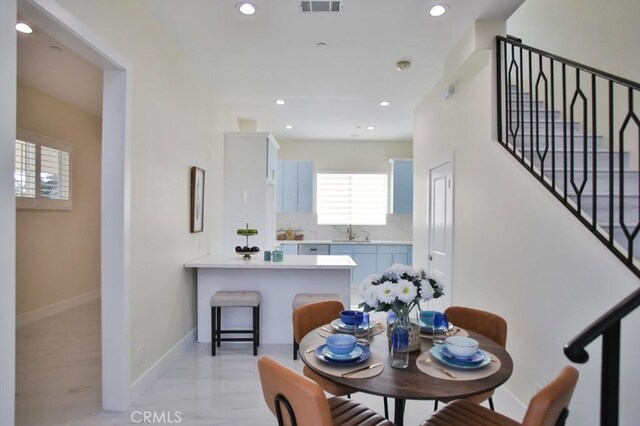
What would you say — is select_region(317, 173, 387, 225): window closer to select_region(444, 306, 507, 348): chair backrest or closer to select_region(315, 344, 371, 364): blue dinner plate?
→ select_region(444, 306, 507, 348): chair backrest

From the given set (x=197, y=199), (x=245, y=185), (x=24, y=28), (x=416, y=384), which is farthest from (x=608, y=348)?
(x=245, y=185)

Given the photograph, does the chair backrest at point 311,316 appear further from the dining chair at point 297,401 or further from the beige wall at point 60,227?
the beige wall at point 60,227

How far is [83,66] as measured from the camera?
11.8ft

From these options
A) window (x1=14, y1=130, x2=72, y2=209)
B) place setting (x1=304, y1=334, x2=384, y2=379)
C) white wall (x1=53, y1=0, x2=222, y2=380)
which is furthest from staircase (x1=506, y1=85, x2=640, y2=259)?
Answer: window (x1=14, y1=130, x2=72, y2=209)

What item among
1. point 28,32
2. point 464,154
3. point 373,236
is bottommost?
point 373,236

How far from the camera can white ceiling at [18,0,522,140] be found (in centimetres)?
270

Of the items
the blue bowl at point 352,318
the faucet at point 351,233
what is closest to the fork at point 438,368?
the blue bowl at point 352,318

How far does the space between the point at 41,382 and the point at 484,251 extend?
12.4ft

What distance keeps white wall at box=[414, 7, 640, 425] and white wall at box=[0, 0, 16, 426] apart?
2679 millimetres

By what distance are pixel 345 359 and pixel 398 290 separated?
1.24 feet

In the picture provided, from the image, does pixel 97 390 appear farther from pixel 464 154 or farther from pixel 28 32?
pixel 464 154

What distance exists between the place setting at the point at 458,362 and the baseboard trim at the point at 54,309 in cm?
488

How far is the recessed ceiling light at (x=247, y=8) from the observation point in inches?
103

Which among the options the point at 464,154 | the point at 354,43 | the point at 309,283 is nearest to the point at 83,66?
the point at 354,43
